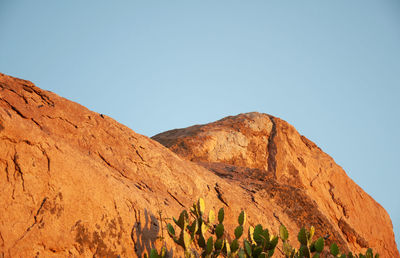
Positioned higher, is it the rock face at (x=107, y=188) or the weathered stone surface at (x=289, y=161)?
the weathered stone surface at (x=289, y=161)

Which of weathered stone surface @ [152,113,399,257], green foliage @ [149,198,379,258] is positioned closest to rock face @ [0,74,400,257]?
weathered stone surface @ [152,113,399,257]

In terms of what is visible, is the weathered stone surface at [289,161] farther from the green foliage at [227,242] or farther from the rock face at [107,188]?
the green foliage at [227,242]

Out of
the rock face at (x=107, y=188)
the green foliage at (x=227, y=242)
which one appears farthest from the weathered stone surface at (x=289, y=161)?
the green foliage at (x=227, y=242)

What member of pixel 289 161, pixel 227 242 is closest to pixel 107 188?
pixel 227 242

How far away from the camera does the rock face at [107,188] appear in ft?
16.3

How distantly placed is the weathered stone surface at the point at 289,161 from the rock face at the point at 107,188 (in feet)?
0.24

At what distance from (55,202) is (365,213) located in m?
11.9

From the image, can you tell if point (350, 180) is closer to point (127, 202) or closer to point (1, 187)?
point (127, 202)

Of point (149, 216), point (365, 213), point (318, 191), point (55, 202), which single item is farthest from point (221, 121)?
point (55, 202)

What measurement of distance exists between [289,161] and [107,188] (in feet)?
32.1

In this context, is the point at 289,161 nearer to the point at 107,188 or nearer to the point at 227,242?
the point at 227,242

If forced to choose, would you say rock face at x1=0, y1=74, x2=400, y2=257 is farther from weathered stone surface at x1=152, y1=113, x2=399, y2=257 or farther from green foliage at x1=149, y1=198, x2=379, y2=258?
green foliage at x1=149, y1=198, x2=379, y2=258

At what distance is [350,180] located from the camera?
15.4m

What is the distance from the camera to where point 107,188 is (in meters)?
5.80
